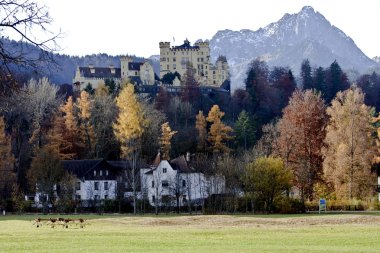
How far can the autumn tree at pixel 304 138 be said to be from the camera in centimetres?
7262

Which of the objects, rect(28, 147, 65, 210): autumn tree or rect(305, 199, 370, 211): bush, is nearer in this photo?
rect(305, 199, 370, 211): bush

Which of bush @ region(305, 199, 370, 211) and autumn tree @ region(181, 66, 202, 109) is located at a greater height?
autumn tree @ region(181, 66, 202, 109)

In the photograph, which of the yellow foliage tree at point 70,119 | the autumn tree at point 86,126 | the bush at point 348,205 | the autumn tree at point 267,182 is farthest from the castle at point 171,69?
the bush at point 348,205

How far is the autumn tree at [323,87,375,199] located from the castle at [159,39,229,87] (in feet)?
295

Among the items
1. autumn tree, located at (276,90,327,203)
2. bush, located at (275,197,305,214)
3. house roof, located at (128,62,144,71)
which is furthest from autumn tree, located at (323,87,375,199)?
house roof, located at (128,62,144,71)

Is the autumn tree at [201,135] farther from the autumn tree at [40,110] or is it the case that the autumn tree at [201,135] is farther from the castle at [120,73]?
the castle at [120,73]

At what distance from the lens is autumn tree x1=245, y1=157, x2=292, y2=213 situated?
66250 millimetres

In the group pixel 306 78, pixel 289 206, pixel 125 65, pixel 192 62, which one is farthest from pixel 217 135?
pixel 192 62

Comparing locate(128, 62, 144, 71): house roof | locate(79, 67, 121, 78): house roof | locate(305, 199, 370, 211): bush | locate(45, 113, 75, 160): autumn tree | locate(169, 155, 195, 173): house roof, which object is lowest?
locate(305, 199, 370, 211): bush

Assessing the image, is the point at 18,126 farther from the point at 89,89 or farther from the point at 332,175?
the point at 332,175

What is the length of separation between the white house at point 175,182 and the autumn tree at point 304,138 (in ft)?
27.1

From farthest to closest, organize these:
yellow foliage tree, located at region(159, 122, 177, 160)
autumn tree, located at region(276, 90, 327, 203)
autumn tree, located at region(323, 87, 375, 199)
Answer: yellow foliage tree, located at region(159, 122, 177, 160) → autumn tree, located at region(276, 90, 327, 203) → autumn tree, located at region(323, 87, 375, 199)

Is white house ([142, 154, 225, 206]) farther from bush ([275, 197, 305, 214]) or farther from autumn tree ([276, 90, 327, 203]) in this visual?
bush ([275, 197, 305, 214])

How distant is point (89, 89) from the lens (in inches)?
4368
